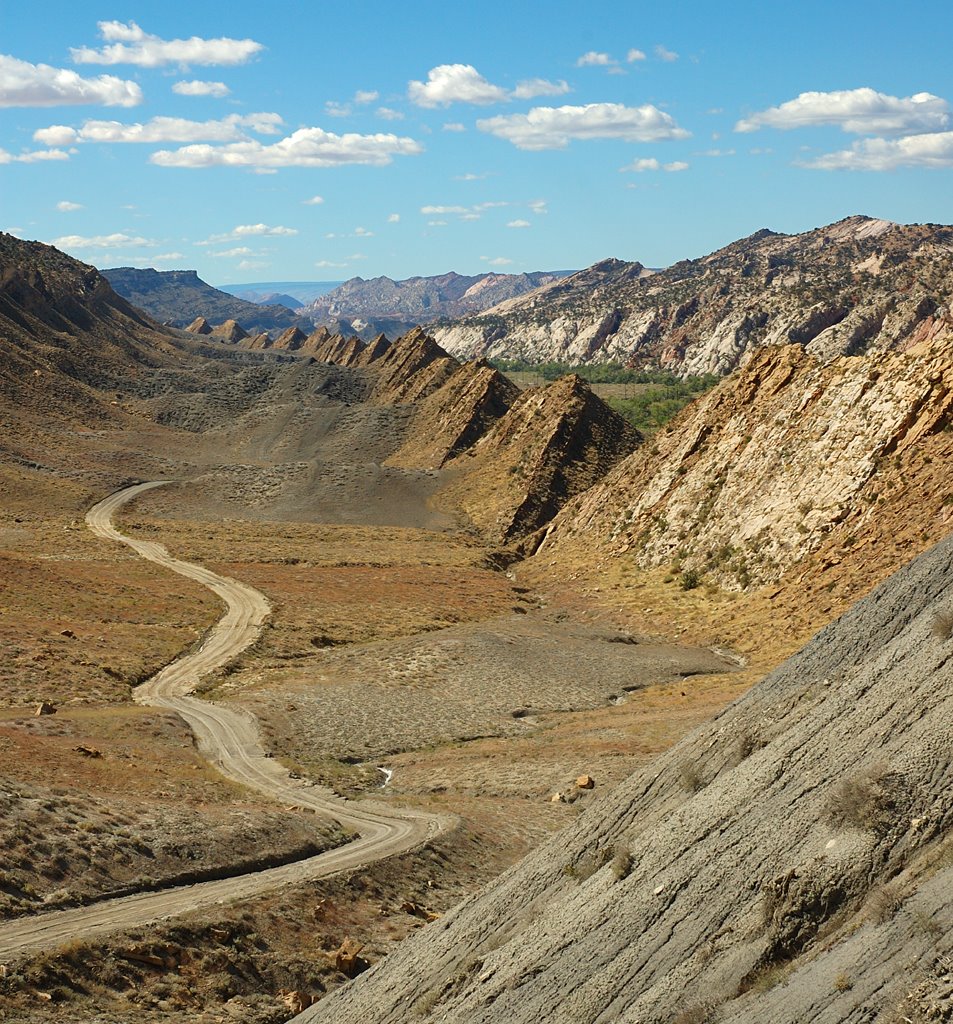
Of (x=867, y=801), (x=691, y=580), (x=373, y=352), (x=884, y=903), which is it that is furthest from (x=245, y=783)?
(x=373, y=352)

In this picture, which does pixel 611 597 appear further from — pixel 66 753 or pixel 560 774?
pixel 66 753

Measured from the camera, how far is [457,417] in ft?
371

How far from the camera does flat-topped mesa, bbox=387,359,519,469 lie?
108 m

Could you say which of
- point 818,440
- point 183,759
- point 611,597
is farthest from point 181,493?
point 183,759

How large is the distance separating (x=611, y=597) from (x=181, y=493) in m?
51.2

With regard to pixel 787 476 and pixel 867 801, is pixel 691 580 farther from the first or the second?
pixel 867 801

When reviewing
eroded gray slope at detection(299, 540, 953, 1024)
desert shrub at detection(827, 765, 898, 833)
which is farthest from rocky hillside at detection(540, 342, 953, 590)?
desert shrub at detection(827, 765, 898, 833)

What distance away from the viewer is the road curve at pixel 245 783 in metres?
21.4

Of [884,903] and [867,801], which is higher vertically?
[867,801]

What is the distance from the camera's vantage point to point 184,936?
2159cm

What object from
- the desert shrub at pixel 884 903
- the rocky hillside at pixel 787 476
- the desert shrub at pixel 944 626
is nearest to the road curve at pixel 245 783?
the desert shrub at pixel 884 903

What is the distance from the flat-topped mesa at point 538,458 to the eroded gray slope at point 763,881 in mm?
64204

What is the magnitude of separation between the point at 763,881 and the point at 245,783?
75.0 ft

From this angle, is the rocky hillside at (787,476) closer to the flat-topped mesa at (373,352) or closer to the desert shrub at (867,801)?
the desert shrub at (867,801)
